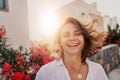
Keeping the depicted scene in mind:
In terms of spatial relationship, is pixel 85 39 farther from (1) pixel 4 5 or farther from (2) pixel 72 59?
(1) pixel 4 5

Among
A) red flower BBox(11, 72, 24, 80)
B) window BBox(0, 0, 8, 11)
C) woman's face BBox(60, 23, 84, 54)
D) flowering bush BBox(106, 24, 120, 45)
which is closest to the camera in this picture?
woman's face BBox(60, 23, 84, 54)

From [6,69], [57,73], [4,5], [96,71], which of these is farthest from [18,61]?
[4,5]

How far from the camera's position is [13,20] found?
10.2ft

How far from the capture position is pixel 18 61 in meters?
1.55

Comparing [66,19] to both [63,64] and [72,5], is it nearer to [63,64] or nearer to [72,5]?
[63,64]

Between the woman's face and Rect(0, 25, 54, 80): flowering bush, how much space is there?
452 mm

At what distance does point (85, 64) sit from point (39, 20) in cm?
239

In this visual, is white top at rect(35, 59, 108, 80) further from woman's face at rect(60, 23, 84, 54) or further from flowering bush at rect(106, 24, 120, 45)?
flowering bush at rect(106, 24, 120, 45)

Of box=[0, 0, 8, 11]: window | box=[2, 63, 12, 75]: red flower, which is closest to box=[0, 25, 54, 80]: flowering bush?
box=[2, 63, 12, 75]: red flower

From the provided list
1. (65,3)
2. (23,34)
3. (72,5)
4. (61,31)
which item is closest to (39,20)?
(23,34)

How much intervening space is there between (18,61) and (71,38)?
0.61m

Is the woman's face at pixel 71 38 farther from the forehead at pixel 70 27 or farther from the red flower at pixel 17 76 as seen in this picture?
the red flower at pixel 17 76

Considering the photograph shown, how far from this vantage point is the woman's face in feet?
3.57

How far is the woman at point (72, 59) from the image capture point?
1107 mm
